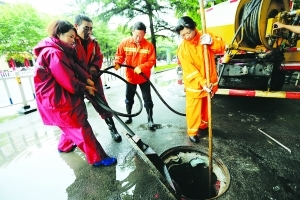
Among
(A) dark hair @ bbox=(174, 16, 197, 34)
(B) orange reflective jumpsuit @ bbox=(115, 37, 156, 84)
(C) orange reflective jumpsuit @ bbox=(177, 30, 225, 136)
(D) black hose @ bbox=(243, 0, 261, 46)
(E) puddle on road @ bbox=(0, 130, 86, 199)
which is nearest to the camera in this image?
(E) puddle on road @ bbox=(0, 130, 86, 199)

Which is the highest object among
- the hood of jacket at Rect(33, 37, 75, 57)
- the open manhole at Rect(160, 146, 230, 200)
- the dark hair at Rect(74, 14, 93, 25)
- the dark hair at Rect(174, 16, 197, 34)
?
the dark hair at Rect(74, 14, 93, 25)

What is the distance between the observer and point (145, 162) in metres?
2.51

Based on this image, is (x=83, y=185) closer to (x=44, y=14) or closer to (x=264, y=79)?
(x=264, y=79)

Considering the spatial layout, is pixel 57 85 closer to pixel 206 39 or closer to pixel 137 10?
pixel 206 39

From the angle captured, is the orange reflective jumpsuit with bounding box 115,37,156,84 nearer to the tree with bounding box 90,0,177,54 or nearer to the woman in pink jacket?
the woman in pink jacket

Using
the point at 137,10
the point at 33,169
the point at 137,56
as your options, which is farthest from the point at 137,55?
the point at 137,10

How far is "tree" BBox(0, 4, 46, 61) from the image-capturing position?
1429 cm

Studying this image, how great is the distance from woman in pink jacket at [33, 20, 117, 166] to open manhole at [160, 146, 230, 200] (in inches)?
42.7

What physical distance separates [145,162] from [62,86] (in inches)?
58.1

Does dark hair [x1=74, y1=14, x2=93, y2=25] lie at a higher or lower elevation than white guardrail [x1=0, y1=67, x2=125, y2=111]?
higher

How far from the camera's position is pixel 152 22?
53.0 feet

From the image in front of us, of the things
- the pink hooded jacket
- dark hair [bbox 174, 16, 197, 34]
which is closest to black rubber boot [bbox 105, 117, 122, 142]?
the pink hooded jacket

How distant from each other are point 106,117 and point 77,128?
3.00 ft

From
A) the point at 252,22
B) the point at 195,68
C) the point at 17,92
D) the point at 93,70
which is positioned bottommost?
the point at 17,92
